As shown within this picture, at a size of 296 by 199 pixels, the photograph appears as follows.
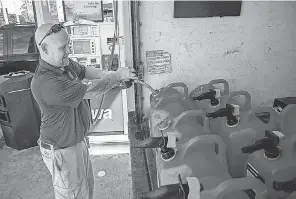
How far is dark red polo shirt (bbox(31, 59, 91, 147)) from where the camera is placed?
4.36 ft

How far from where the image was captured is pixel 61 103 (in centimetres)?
135

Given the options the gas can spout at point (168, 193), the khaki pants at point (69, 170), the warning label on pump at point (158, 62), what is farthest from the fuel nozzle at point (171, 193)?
the warning label on pump at point (158, 62)

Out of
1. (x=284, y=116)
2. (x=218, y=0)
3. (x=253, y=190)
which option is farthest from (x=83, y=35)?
(x=253, y=190)

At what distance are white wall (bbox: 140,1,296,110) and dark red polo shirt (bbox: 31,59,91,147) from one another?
543 millimetres

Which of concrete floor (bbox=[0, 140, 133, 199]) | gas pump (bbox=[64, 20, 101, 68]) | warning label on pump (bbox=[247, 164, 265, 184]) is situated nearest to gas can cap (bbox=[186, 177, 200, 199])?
warning label on pump (bbox=[247, 164, 265, 184])

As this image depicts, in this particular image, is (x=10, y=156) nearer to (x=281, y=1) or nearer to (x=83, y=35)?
(x=83, y=35)

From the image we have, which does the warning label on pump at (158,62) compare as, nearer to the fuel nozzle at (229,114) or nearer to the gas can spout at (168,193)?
the fuel nozzle at (229,114)

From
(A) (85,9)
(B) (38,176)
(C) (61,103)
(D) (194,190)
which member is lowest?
(B) (38,176)

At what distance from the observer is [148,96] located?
1.94 metres

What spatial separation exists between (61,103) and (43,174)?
137 cm

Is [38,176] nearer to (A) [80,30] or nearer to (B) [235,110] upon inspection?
(A) [80,30]

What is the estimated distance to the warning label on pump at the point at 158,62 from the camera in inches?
71.4

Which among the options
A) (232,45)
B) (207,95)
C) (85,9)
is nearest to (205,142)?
(207,95)

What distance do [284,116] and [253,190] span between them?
646 millimetres
